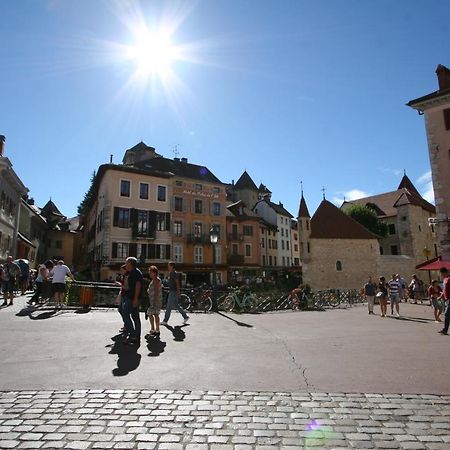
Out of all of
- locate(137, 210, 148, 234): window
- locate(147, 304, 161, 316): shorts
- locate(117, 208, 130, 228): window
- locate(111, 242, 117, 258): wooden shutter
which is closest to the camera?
locate(147, 304, 161, 316): shorts

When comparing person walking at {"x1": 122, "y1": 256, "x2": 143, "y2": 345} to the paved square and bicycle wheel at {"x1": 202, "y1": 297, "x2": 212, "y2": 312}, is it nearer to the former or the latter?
the paved square

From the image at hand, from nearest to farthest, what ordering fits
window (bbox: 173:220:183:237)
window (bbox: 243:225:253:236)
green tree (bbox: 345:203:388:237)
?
window (bbox: 173:220:183:237)
green tree (bbox: 345:203:388:237)
window (bbox: 243:225:253:236)

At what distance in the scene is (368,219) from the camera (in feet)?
160

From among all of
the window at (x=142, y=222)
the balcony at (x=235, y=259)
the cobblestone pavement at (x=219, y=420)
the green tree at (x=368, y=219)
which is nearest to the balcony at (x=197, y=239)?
the window at (x=142, y=222)

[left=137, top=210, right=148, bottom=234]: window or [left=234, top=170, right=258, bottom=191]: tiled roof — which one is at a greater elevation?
[left=234, top=170, right=258, bottom=191]: tiled roof

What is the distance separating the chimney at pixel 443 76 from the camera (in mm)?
23859

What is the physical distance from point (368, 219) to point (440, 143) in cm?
2632

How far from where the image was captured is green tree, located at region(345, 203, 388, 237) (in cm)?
4859

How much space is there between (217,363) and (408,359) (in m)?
3.51

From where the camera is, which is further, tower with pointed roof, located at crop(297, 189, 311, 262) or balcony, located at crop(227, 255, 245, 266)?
balcony, located at crop(227, 255, 245, 266)

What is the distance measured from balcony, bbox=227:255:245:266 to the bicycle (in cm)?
3071

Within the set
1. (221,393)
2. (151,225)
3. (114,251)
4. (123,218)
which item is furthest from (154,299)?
(151,225)

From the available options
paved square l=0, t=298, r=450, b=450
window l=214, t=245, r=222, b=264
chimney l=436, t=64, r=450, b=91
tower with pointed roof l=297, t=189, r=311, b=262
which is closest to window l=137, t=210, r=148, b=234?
window l=214, t=245, r=222, b=264

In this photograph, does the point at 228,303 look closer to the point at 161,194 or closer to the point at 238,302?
the point at 238,302
